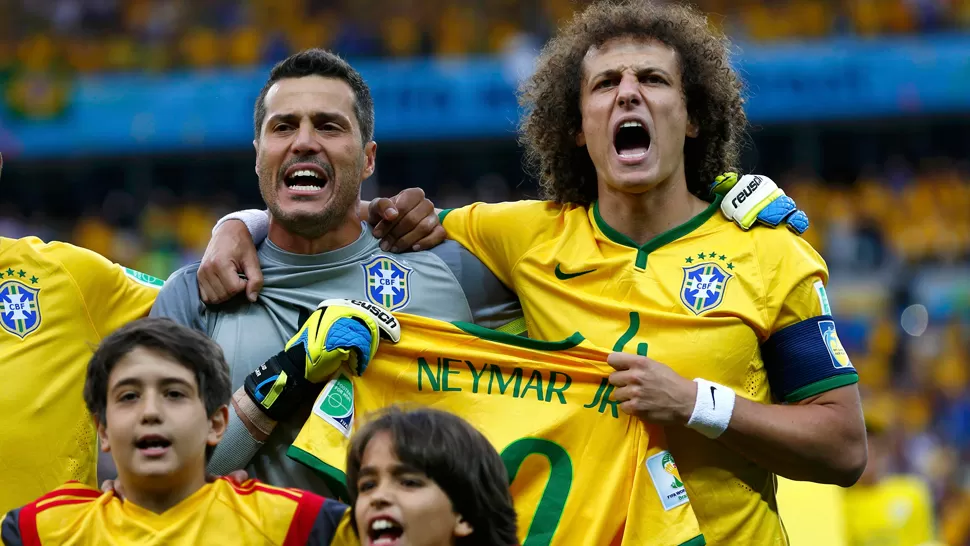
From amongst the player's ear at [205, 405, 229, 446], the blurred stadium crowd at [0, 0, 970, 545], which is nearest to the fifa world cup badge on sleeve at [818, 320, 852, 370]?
the player's ear at [205, 405, 229, 446]

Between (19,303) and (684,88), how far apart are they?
80.5 inches

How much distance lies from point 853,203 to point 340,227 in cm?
1425

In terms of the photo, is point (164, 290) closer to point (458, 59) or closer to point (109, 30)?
point (458, 59)

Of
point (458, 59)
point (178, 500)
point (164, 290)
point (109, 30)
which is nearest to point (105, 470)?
point (164, 290)

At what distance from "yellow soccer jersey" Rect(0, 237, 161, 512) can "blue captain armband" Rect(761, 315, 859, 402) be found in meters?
1.91

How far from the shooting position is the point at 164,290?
4.02 m

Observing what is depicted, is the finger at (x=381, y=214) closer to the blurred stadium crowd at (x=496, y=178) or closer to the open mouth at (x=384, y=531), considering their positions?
the open mouth at (x=384, y=531)

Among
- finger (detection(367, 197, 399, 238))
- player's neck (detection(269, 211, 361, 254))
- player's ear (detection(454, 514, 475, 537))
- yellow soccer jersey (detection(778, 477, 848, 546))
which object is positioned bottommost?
yellow soccer jersey (detection(778, 477, 848, 546))

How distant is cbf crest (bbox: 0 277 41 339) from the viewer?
388cm

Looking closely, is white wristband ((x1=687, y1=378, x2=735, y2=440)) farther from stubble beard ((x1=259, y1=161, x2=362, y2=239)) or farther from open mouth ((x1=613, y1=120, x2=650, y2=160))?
stubble beard ((x1=259, y1=161, x2=362, y2=239))

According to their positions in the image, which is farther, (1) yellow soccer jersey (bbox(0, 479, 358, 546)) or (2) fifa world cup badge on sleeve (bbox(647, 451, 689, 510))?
(2) fifa world cup badge on sleeve (bbox(647, 451, 689, 510))

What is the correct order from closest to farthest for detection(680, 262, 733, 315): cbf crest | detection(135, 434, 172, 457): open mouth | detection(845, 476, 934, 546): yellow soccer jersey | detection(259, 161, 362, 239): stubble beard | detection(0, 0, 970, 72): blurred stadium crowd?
detection(135, 434, 172, 457): open mouth → detection(680, 262, 733, 315): cbf crest → detection(259, 161, 362, 239): stubble beard → detection(845, 476, 934, 546): yellow soccer jersey → detection(0, 0, 970, 72): blurred stadium crowd

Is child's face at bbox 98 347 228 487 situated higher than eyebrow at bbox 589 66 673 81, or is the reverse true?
eyebrow at bbox 589 66 673 81

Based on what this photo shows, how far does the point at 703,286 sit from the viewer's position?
3.76 metres
